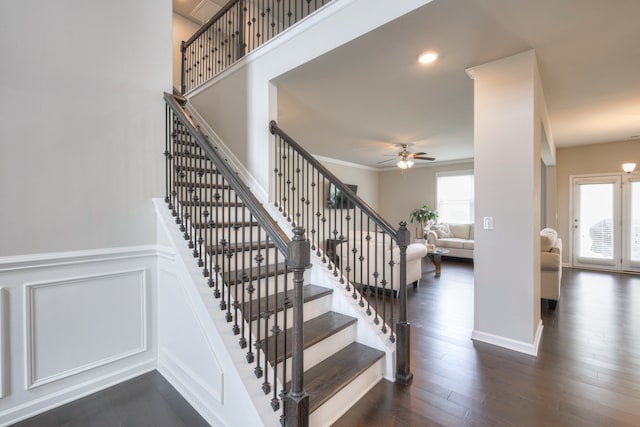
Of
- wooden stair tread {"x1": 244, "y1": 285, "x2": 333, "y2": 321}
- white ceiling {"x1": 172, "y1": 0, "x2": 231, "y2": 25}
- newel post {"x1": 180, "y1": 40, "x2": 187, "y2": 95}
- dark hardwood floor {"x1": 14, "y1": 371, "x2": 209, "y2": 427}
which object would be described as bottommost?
dark hardwood floor {"x1": 14, "y1": 371, "x2": 209, "y2": 427}

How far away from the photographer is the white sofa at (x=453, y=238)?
6.97 m

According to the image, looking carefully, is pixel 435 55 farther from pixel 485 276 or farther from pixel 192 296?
pixel 192 296

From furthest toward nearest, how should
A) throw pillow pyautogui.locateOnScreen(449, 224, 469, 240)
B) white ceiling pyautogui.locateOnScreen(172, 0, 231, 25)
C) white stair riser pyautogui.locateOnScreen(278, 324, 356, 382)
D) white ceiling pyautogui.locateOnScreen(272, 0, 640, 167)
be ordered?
throw pillow pyautogui.locateOnScreen(449, 224, 469, 240) < white ceiling pyautogui.locateOnScreen(172, 0, 231, 25) < white ceiling pyautogui.locateOnScreen(272, 0, 640, 167) < white stair riser pyautogui.locateOnScreen(278, 324, 356, 382)

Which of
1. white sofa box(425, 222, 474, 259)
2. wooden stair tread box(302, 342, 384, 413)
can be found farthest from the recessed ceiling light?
white sofa box(425, 222, 474, 259)

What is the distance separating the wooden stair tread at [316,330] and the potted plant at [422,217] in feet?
20.9

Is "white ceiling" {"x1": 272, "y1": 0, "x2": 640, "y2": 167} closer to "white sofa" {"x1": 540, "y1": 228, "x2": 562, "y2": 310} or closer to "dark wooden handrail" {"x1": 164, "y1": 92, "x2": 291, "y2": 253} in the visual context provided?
"dark wooden handrail" {"x1": 164, "y1": 92, "x2": 291, "y2": 253}

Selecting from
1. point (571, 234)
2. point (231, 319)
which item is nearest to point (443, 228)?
point (571, 234)

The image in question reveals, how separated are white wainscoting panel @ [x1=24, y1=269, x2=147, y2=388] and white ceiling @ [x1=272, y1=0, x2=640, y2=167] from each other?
8.08 ft

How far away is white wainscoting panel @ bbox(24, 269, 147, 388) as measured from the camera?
189 cm

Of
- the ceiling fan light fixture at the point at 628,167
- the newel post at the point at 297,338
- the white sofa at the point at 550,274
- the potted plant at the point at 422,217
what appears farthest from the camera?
the potted plant at the point at 422,217

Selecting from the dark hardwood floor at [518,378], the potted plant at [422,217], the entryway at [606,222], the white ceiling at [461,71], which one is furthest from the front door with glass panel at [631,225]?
the potted plant at [422,217]

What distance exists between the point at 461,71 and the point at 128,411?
390 centimetres

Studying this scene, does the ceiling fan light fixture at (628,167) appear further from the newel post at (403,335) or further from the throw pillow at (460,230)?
the newel post at (403,335)

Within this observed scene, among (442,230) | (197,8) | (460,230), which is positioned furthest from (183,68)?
(460,230)
